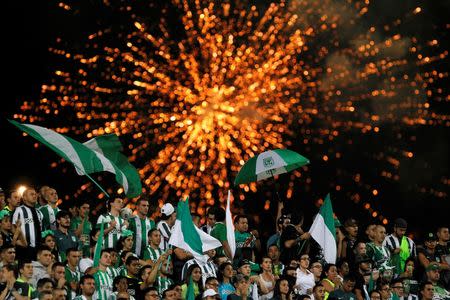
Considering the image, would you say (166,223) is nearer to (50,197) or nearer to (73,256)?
(50,197)

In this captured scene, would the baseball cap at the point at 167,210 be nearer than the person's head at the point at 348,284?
No

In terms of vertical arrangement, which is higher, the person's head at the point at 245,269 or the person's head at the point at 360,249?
the person's head at the point at 245,269

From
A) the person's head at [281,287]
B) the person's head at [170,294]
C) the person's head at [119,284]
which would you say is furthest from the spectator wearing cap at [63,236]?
the person's head at [281,287]

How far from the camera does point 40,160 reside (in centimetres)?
3011

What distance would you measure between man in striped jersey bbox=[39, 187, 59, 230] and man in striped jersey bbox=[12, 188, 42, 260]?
0.47 metres

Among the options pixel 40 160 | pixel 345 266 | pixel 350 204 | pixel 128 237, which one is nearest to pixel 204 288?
pixel 128 237

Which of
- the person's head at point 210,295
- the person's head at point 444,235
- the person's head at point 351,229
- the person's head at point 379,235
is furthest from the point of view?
the person's head at point 444,235

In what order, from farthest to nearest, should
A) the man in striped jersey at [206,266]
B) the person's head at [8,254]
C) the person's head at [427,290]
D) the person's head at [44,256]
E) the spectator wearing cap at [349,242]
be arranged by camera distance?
the spectator wearing cap at [349,242], the person's head at [427,290], the man in striped jersey at [206,266], the person's head at [44,256], the person's head at [8,254]

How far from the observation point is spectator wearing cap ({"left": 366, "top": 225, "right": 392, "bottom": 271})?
23297 millimetres

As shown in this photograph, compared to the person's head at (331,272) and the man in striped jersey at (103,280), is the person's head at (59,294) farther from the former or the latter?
the person's head at (331,272)

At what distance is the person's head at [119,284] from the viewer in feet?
62.7

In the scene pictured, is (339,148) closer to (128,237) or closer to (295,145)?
(295,145)

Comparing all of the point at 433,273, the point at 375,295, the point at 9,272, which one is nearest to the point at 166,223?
the point at 375,295

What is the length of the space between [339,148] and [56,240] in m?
14.2
